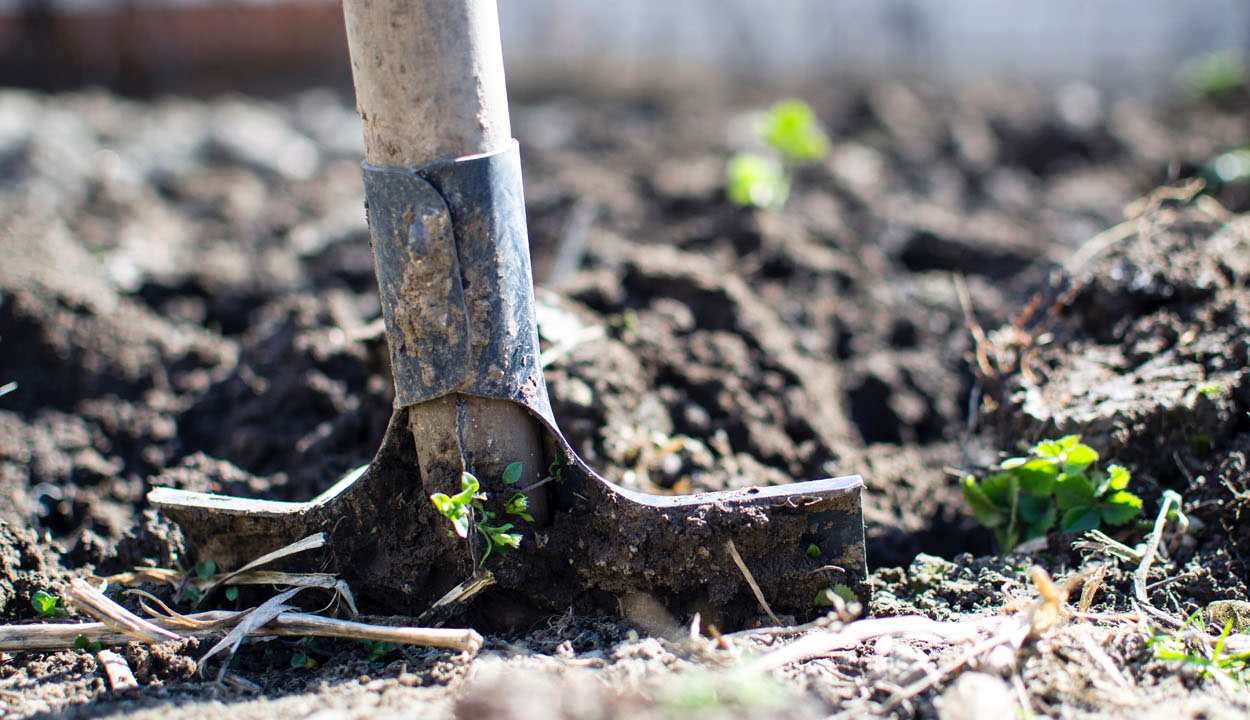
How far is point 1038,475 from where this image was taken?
1.97 m

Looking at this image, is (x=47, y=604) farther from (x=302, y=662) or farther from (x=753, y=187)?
(x=753, y=187)

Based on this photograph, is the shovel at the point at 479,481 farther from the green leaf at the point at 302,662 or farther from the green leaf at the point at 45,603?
the green leaf at the point at 45,603

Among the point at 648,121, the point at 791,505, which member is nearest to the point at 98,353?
the point at 791,505

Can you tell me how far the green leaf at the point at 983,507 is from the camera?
6.71ft

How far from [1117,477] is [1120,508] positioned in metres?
0.07

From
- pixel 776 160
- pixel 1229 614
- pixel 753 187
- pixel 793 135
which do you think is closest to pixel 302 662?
pixel 1229 614

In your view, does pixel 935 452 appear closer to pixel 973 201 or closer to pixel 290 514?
pixel 290 514

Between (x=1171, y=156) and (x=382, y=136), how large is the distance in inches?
204

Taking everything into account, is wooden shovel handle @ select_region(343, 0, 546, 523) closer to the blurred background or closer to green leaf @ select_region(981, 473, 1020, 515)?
green leaf @ select_region(981, 473, 1020, 515)

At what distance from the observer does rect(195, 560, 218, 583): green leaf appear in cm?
187

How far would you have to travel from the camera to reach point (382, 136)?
5.05 ft

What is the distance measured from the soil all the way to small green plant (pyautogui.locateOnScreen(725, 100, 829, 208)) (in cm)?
9

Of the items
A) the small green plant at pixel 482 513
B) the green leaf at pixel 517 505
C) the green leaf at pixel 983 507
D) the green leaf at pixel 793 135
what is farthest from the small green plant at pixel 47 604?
the green leaf at pixel 793 135

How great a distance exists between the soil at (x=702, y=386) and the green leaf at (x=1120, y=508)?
0.18 feet
